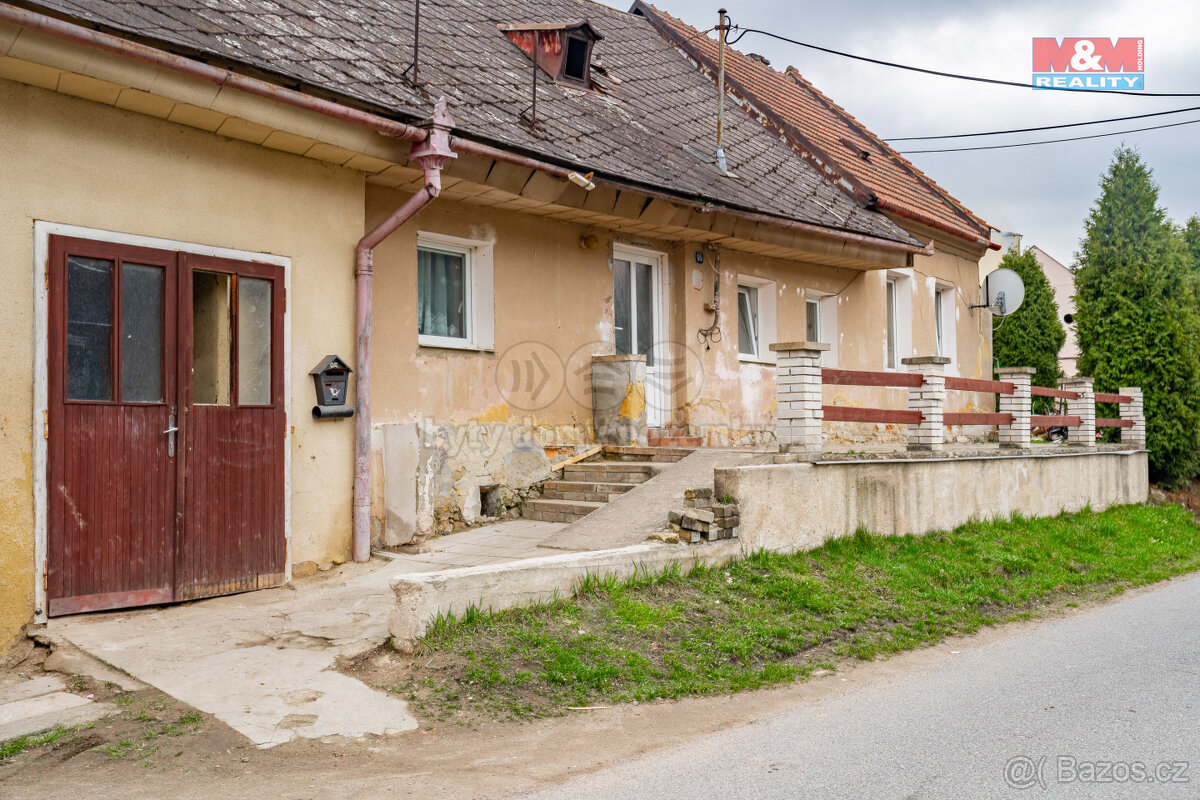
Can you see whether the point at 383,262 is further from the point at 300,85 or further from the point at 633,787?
the point at 633,787

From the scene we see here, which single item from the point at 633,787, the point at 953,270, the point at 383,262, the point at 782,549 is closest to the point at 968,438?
the point at 953,270

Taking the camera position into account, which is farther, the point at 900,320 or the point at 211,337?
the point at 900,320

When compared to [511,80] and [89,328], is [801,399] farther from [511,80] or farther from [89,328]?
[89,328]

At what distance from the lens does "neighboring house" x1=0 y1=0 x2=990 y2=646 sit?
6418mm

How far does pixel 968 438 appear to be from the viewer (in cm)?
1719

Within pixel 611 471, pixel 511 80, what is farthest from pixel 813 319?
pixel 511 80

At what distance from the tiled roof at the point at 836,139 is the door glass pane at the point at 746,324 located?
2.90 m

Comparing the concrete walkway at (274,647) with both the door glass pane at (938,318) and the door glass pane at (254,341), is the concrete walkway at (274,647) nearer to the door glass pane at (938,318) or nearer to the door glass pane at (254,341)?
the door glass pane at (254,341)

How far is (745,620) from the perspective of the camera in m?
7.15

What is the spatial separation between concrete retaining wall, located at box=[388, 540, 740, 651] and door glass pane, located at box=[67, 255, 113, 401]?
260 cm

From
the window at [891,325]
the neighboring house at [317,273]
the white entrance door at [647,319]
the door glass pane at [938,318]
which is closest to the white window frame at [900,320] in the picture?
the window at [891,325]

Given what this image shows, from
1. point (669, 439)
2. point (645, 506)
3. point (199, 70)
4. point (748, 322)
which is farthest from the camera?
point (748, 322)

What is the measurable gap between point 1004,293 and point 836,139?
14.1ft

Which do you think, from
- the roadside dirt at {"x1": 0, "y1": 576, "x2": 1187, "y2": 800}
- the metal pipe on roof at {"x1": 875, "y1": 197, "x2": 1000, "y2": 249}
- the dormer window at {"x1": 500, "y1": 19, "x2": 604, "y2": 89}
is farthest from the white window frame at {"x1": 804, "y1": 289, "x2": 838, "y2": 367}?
the roadside dirt at {"x1": 0, "y1": 576, "x2": 1187, "y2": 800}
